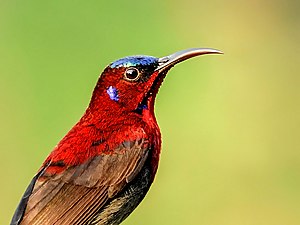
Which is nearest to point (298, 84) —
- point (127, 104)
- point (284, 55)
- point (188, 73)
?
point (284, 55)

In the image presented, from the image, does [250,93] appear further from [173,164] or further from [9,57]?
[9,57]

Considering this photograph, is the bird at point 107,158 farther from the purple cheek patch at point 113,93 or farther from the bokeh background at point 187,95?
the bokeh background at point 187,95

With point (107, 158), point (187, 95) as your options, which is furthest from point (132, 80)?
point (187, 95)

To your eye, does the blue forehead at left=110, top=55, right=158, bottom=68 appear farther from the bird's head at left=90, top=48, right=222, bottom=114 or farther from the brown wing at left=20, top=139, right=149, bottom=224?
the brown wing at left=20, top=139, right=149, bottom=224

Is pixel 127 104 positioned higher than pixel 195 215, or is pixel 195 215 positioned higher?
pixel 127 104

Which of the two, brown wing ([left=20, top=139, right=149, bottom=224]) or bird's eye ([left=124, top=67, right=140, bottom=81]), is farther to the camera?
bird's eye ([left=124, top=67, right=140, bottom=81])

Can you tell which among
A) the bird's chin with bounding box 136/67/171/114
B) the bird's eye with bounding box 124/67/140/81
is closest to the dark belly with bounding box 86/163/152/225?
the bird's chin with bounding box 136/67/171/114
